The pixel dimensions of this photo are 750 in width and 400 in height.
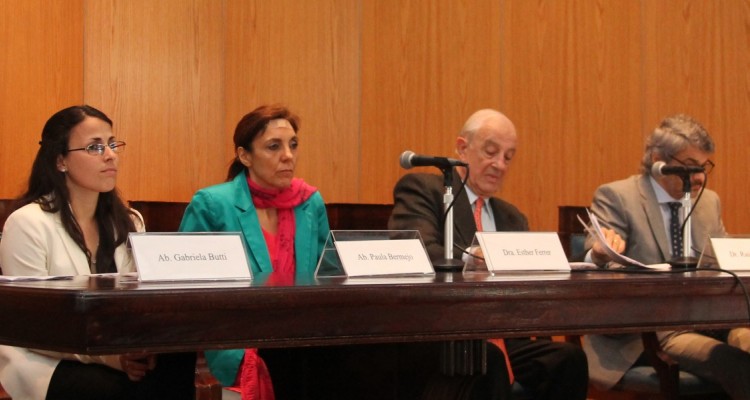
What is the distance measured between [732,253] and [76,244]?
187cm

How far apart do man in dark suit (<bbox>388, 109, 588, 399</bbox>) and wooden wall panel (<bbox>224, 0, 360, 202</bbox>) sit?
5.90 feet

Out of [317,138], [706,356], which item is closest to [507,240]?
[706,356]

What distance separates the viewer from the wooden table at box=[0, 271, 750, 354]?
1.69 meters

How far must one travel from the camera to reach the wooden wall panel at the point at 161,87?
4.62 meters

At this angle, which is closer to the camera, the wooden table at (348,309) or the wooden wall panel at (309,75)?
the wooden table at (348,309)

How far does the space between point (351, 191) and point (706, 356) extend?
2734 millimetres

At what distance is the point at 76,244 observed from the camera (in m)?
2.89

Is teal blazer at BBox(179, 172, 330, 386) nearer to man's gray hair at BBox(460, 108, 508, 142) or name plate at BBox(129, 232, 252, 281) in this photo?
man's gray hair at BBox(460, 108, 508, 142)

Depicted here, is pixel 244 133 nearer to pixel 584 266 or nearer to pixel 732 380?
pixel 584 266

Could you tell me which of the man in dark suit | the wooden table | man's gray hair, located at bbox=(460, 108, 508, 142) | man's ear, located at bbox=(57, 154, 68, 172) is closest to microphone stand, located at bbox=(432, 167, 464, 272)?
the wooden table

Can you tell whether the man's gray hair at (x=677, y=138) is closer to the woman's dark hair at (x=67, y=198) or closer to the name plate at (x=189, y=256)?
the woman's dark hair at (x=67, y=198)

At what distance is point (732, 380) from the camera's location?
3342 mm

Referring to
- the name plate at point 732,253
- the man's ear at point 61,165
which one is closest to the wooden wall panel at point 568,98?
the name plate at point 732,253

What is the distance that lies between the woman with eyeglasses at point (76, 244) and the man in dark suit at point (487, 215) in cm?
103
